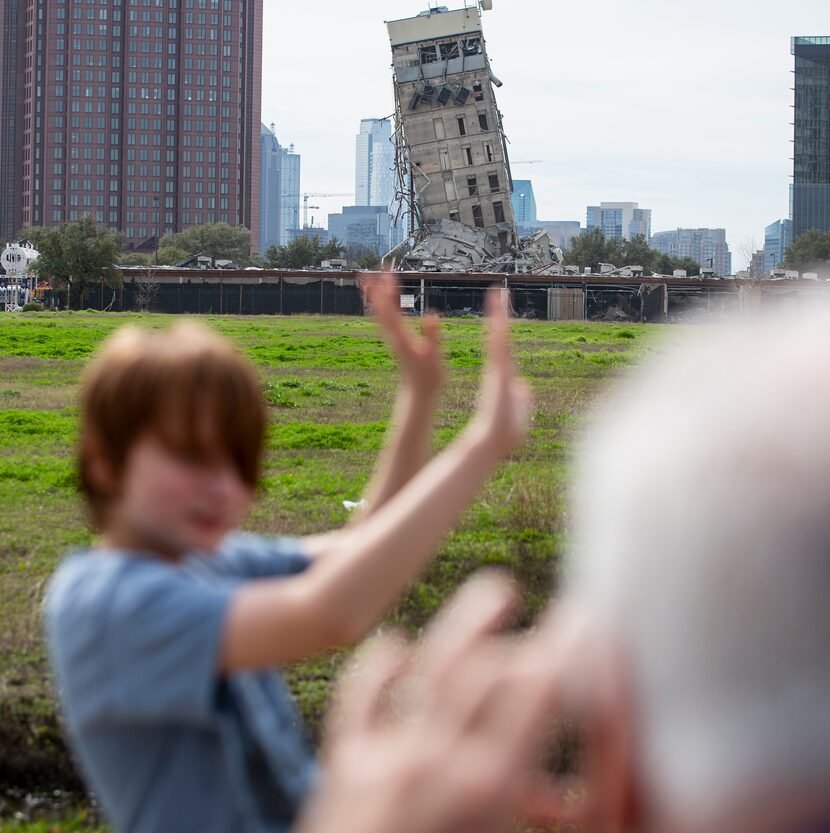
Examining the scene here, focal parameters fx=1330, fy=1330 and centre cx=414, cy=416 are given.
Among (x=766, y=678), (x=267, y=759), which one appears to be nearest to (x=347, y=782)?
(x=766, y=678)

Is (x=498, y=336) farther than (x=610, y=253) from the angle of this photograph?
No

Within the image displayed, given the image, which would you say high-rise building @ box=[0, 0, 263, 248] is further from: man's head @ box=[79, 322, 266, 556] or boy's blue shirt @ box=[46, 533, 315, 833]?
boy's blue shirt @ box=[46, 533, 315, 833]

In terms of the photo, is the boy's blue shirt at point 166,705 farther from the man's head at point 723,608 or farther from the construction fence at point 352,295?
the construction fence at point 352,295

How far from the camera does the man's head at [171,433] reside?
6.68ft

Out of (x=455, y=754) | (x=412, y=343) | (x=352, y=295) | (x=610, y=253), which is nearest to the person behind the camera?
(x=455, y=754)

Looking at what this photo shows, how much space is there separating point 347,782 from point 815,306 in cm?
63

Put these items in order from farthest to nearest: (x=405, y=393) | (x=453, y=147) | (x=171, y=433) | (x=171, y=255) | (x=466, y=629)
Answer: (x=171, y=255), (x=453, y=147), (x=405, y=393), (x=171, y=433), (x=466, y=629)

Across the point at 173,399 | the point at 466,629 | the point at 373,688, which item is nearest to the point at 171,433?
the point at 173,399

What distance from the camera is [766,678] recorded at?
3.40 feet

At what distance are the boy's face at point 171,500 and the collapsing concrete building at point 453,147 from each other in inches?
3641

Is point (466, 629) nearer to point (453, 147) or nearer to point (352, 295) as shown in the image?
point (352, 295)

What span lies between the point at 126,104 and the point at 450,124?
11378cm

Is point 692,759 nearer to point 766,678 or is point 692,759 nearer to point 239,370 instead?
point 766,678

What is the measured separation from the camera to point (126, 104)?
196750 millimetres
